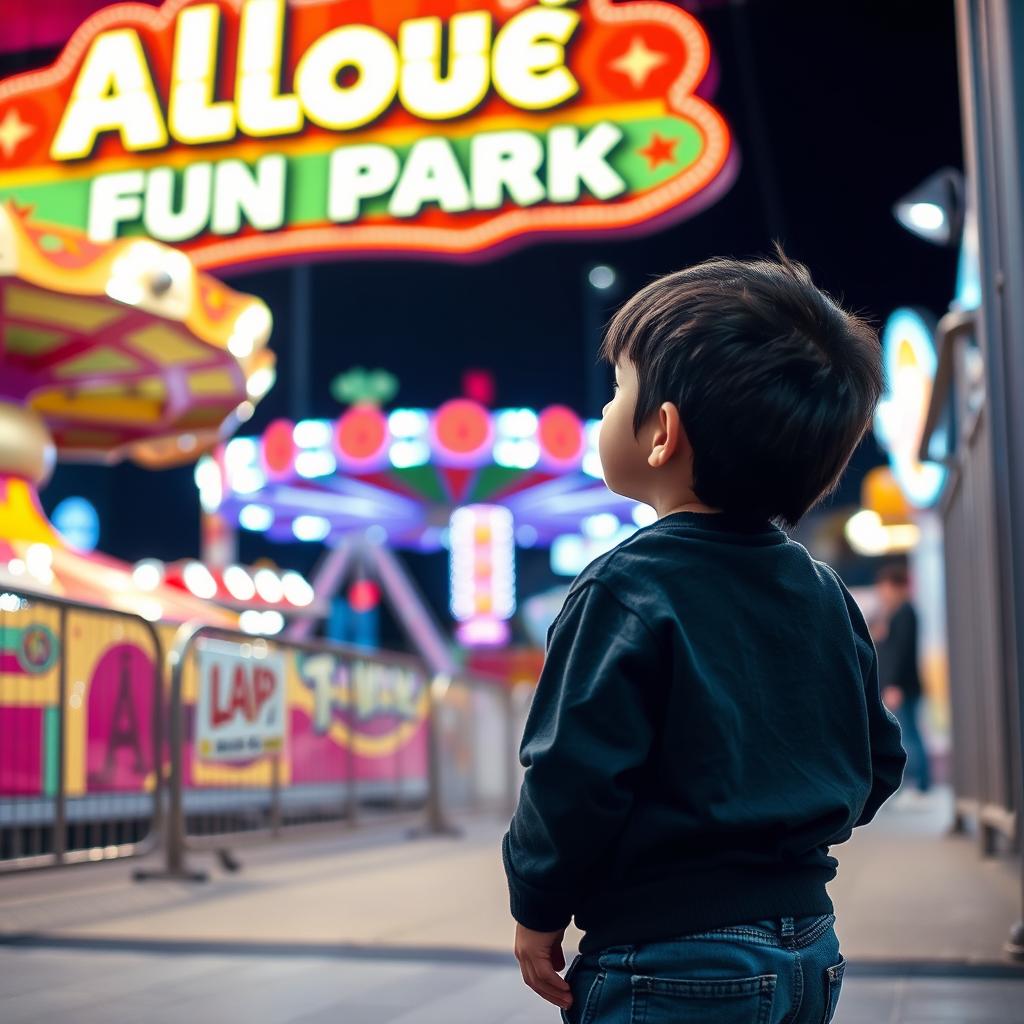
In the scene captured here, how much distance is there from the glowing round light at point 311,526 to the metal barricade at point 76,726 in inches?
721

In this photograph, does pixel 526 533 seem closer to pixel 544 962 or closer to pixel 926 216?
pixel 926 216

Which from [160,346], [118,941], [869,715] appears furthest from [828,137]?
[869,715]

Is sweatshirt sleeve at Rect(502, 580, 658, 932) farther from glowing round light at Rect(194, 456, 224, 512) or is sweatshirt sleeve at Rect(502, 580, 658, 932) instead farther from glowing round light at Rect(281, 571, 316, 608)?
glowing round light at Rect(194, 456, 224, 512)

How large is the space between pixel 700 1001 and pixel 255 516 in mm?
23912

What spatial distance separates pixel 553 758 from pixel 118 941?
3379mm

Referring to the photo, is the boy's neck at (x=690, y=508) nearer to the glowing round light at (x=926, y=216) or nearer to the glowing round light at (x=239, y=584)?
the glowing round light at (x=926, y=216)

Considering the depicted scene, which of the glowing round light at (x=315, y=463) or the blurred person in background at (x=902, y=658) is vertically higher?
the glowing round light at (x=315, y=463)

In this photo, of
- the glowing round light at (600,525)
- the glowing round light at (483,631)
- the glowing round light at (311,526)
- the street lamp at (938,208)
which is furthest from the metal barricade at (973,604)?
the glowing round light at (483,631)

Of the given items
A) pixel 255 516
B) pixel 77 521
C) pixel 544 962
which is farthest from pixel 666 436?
pixel 77 521

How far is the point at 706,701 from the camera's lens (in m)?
1.63

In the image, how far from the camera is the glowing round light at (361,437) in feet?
72.2

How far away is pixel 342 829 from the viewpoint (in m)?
8.40

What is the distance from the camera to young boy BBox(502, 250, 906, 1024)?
161 cm

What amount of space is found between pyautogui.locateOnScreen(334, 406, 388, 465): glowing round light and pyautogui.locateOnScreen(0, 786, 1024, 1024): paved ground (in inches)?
600
